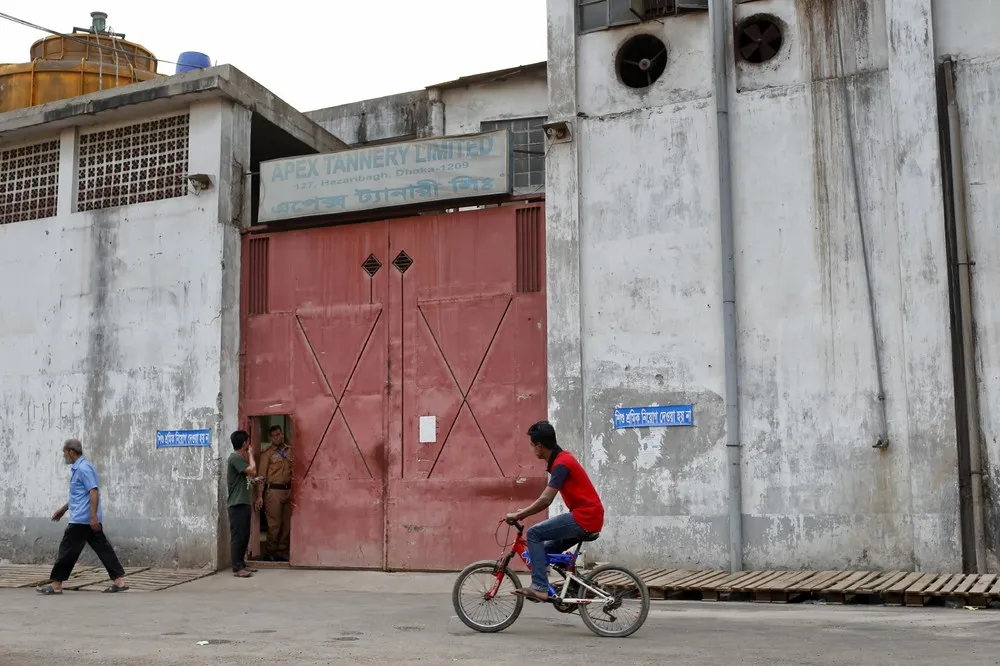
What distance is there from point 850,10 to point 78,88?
11.8 m

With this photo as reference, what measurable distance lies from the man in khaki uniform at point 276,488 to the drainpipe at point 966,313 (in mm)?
8195

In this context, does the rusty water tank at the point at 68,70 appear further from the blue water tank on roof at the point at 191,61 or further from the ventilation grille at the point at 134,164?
the ventilation grille at the point at 134,164

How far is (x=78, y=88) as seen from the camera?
17.6 meters

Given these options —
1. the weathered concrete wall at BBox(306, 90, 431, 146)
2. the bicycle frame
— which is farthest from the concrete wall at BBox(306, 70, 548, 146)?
the bicycle frame

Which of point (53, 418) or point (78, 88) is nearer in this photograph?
point (53, 418)

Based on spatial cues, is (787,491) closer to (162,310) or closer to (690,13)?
(690,13)

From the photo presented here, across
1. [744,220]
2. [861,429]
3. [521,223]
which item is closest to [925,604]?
[861,429]

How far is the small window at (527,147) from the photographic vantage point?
58.7 ft

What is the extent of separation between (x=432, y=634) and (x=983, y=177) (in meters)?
7.31

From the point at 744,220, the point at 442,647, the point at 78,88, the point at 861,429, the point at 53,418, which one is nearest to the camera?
the point at 442,647

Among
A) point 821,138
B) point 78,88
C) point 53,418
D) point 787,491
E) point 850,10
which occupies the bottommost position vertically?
point 787,491

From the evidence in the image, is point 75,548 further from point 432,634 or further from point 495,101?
point 495,101

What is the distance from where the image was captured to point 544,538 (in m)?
8.34

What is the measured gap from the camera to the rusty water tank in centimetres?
1766
